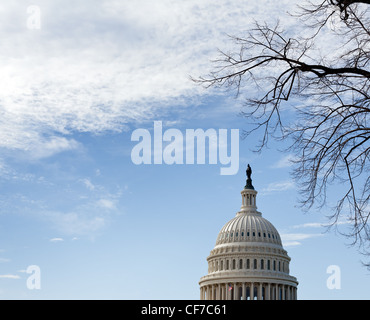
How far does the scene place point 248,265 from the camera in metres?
151

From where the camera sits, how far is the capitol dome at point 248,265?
147 meters

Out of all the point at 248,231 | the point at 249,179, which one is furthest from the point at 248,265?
the point at 249,179

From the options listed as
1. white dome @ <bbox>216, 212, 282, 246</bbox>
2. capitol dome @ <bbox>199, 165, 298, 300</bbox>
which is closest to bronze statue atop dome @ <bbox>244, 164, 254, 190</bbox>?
white dome @ <bbox>216, 212, 282, 246</bbox>

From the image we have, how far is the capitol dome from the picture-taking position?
→ 14725cm

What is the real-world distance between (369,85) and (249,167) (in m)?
156

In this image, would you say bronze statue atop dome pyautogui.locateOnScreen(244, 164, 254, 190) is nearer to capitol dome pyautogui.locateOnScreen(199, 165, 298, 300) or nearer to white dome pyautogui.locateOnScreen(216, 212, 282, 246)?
white dome pyautogui.locateOnScreen(216, 212, 282, 246)

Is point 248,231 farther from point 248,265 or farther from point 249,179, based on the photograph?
point 249,179

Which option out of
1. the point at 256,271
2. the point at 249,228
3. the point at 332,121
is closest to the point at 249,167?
the point at 249,228

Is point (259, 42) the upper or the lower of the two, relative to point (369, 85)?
upper

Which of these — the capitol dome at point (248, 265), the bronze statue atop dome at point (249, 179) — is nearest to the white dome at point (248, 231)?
the capitol dome at point (248, 265)

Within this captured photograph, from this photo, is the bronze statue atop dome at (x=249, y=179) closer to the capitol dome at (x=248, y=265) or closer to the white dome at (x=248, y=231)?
the white dome at (x=248, y=231)
